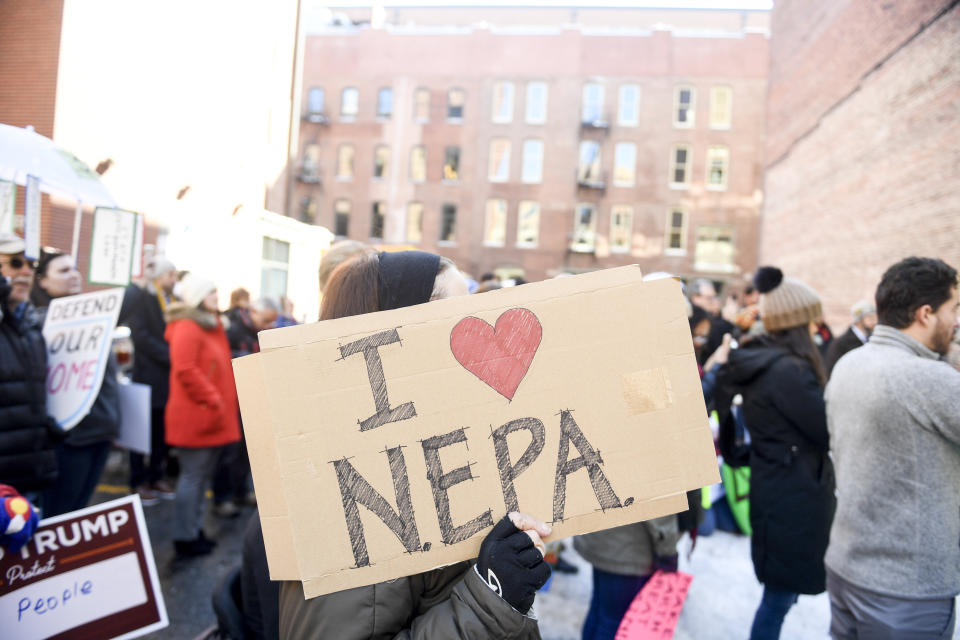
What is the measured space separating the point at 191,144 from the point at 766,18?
117 ft

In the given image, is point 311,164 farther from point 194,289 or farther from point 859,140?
A: point 194,289

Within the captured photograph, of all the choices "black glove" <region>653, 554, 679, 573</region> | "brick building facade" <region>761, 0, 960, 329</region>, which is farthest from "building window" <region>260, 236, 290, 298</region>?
"brick building facade" <region>761, 0, 960, 329</region>

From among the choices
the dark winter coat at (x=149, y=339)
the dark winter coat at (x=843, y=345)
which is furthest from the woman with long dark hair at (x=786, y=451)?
the dark winter coat at (x=149, y=339)

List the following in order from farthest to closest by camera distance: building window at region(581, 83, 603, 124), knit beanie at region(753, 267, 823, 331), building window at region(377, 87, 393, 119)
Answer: building window at region(377, 87, 393, 119), building window at region(581, 83, 603, 124), knit beanie at region(753, 267, 823, 331)

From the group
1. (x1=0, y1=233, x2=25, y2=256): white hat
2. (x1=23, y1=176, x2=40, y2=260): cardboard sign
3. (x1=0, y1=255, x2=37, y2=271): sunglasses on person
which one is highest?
(x1=23, y1=176, x2=40, y2=260): cardboard sign

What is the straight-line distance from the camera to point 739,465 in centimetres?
322

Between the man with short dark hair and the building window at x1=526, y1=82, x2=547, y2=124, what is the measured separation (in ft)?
91.5

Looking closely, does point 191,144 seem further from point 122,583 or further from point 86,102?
point 122,583

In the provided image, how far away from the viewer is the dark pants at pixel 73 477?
3414 millimetres

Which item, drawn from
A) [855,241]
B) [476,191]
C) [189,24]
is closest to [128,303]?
[189,24]

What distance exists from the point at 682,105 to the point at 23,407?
29700 mm

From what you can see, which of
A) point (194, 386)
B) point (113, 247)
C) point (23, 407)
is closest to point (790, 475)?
point (23, 407)

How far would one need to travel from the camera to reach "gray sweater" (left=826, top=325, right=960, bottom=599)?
1.96 metres

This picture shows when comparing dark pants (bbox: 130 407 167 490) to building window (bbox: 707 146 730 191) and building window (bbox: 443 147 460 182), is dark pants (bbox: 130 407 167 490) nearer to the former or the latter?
building window (bbox: 443 147 460 182)
